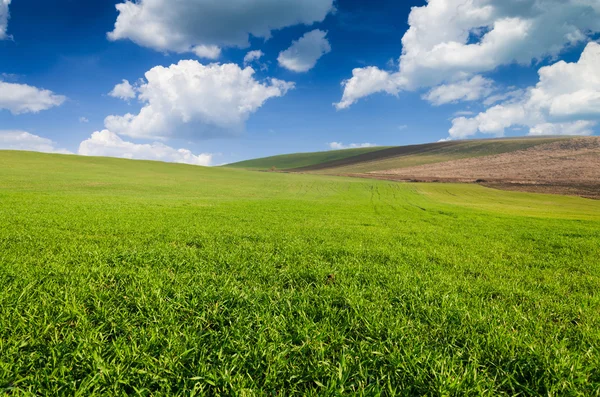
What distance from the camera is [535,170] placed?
87375 millimetres

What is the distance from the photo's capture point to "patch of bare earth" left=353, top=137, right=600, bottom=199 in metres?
64.9

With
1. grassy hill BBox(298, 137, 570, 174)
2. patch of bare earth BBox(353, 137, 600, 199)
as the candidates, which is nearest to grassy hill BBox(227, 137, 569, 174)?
grassy hill BBox(298, 137, 570, 174)

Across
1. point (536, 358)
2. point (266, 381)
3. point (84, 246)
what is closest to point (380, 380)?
point (266, 381)

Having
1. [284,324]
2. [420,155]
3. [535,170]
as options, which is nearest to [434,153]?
[420,155]

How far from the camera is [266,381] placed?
3.01 m

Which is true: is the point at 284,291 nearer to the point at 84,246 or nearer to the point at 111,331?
the point at 111,331

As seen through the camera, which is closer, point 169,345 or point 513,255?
point 169,345

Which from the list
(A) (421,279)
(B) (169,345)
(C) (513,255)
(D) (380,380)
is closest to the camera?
(D) (380,380)

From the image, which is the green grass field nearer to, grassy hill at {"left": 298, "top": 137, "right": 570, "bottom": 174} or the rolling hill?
the rolling hill

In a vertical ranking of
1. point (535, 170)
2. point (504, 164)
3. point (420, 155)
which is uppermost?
point (420, 155)

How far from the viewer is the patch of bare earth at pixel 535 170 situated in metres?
64.9

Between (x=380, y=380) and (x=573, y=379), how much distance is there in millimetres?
2032

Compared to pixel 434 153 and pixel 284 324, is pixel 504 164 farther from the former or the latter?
pixel 284 324

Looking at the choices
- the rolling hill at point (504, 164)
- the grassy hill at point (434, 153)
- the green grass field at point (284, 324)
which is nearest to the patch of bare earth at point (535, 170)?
the rolling hill at point (504, 164)
